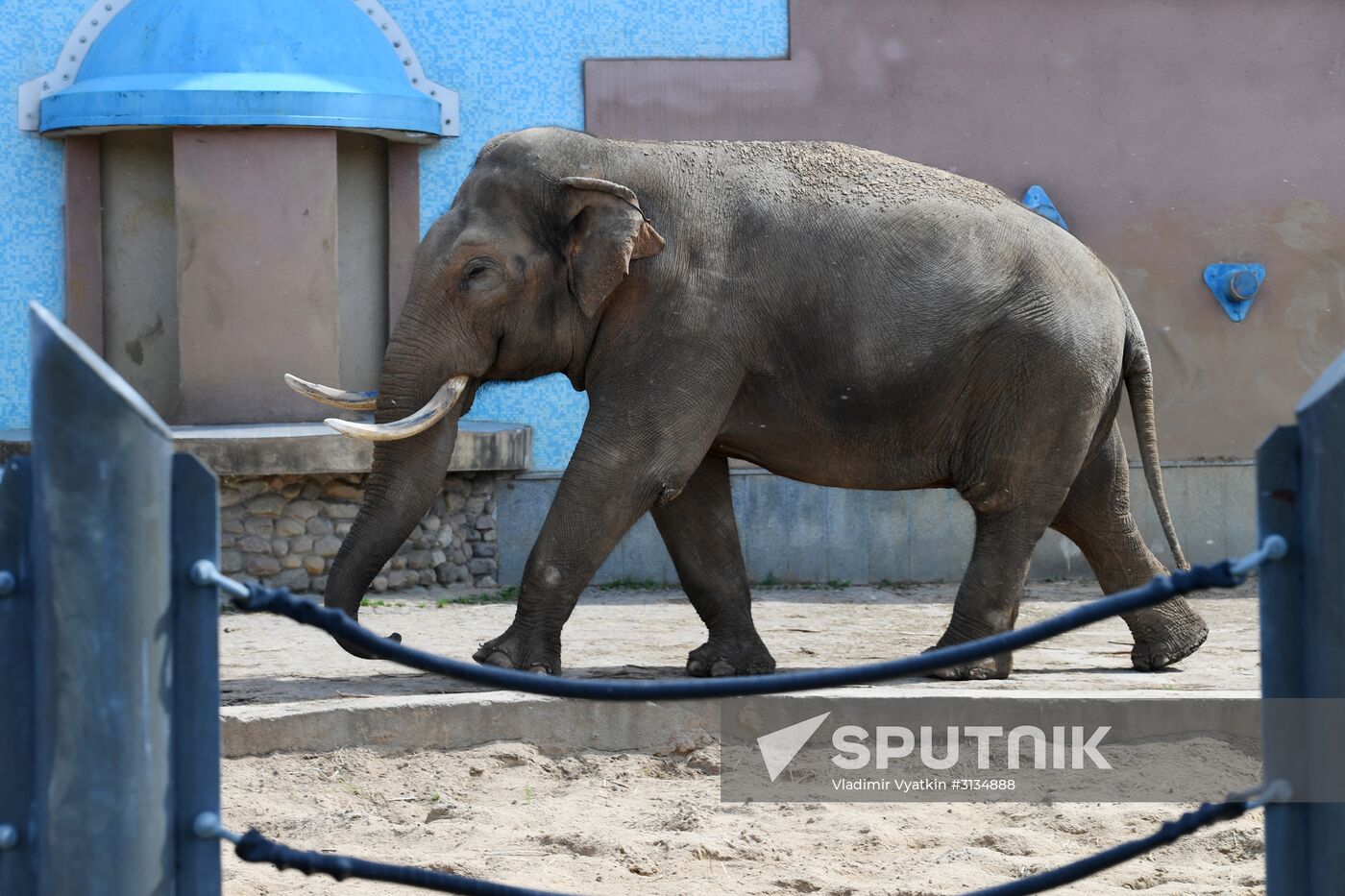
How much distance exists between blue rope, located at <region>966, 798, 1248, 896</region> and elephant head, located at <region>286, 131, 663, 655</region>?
381 cm

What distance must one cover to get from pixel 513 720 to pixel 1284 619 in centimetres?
334

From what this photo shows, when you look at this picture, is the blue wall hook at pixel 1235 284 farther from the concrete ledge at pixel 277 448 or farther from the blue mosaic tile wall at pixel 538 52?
the concrete ledge at pixel 277 448

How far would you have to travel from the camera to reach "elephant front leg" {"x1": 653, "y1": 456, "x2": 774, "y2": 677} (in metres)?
6.66

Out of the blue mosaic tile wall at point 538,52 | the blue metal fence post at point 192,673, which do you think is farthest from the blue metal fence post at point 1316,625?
the blue mosaic tile wall at point 538,52

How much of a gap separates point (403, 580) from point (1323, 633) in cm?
773

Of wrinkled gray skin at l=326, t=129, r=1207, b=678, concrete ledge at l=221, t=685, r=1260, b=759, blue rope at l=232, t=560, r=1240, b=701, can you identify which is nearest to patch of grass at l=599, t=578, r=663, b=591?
wrinkled gray skin at l=326, t=129, r=1207, b=678

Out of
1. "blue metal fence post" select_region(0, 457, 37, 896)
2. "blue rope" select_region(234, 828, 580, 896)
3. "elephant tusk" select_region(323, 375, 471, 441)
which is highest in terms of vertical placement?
"elephant tusk" select_region(323, 375, 471, 441)

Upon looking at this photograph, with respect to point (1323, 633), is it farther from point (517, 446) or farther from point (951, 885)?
point (517, 446)

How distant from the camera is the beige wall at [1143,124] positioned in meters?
10.5

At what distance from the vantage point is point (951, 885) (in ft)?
13.9

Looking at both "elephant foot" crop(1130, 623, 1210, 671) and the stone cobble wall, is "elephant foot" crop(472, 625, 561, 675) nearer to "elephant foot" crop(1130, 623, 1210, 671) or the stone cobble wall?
"elephant foot" crop(1130, 623, 1210, 671)

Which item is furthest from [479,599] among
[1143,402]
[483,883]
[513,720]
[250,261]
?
[483,883]

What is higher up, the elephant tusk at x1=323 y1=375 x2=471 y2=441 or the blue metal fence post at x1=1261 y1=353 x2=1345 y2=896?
the elephant tusk at x1=323 y1=375 x2=471 y2=441

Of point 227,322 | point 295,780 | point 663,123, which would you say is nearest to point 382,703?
point 295,780
